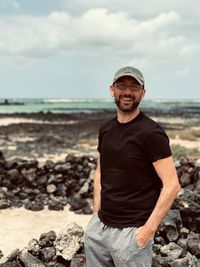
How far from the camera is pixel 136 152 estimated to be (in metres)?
4.44

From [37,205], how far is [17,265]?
6293 millimetres

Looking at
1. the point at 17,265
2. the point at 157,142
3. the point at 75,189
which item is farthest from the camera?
the point at 75,189

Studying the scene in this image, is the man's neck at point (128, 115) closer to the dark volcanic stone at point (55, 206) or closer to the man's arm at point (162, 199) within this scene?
the man's arm at point (162, 199)

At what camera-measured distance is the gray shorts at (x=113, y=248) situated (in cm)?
439

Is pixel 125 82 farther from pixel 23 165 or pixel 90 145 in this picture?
pixel 90 145

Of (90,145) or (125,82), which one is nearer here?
(125,82)

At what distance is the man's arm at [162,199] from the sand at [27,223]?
5.68 metres

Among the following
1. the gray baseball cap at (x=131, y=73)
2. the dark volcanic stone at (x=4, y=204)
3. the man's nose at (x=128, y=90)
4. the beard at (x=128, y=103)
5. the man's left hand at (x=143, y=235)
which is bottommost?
the dark volcanic stone at (x=4, y=204)

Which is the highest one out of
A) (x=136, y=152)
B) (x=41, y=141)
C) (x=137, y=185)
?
(x=136, y=152)

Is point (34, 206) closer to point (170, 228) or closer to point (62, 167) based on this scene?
point (62, 167)

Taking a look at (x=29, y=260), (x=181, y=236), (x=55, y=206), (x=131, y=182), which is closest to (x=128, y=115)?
(x=131, y=182)

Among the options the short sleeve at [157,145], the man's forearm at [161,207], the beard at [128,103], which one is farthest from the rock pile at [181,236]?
the beard at [128,103]

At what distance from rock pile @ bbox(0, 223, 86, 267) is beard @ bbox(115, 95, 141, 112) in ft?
9.64

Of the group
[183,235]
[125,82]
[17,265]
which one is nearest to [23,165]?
[183,235]
